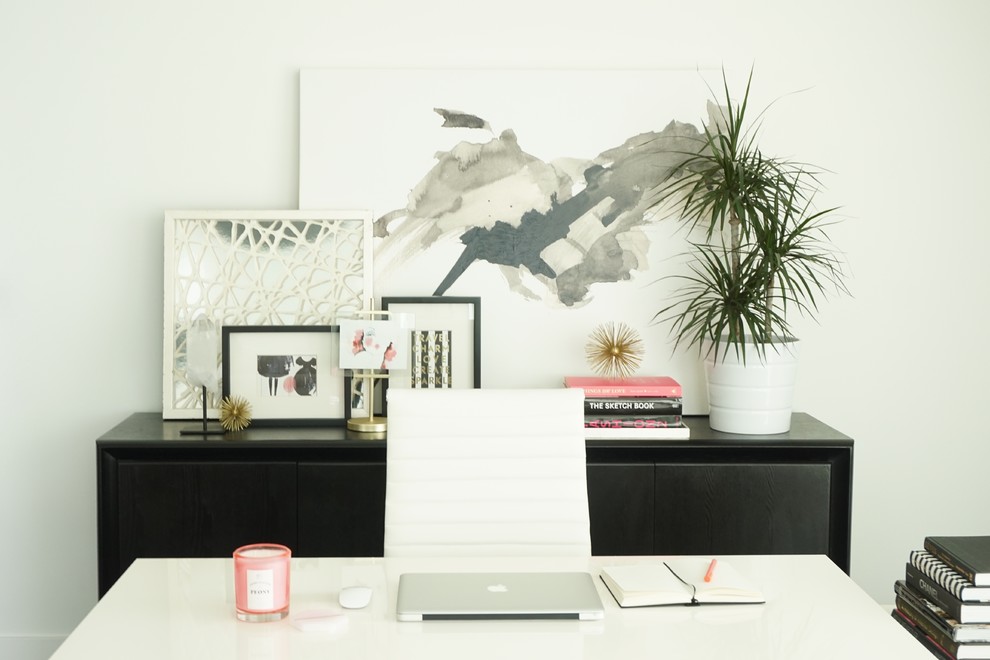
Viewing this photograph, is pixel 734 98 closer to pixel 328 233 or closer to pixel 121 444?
pixel 328 233

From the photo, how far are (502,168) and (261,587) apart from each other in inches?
72.8

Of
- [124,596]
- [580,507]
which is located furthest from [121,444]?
[580,507]

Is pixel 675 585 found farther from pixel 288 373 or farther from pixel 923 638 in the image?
pixel 288 373

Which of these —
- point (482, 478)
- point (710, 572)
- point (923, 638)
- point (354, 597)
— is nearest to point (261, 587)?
point (354, 597)

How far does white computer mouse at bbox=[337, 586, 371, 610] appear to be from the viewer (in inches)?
63.4

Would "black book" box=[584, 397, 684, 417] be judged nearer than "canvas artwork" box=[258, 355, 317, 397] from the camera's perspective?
Yes

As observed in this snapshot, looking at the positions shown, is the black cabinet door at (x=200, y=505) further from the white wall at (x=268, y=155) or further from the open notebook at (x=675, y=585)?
the open notebook at (x=675, y=585)

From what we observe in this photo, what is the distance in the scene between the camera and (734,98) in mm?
3102

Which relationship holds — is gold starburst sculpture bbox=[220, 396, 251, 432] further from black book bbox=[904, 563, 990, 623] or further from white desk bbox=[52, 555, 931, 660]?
black book bbox=[904, 563, 990, 623]

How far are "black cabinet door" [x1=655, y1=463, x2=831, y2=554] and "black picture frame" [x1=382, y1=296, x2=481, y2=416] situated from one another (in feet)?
2.35

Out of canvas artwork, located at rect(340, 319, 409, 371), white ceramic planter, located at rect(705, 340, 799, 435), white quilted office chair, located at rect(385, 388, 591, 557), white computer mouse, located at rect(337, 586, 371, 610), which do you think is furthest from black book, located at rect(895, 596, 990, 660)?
canvas artwork, located at rect(340, 319, 409, 371)

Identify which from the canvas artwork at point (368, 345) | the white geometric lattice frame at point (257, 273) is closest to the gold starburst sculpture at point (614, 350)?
the canvas artwork at point (368, 345)

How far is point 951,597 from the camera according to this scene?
1801mm

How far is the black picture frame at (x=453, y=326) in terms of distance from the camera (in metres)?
3.05
